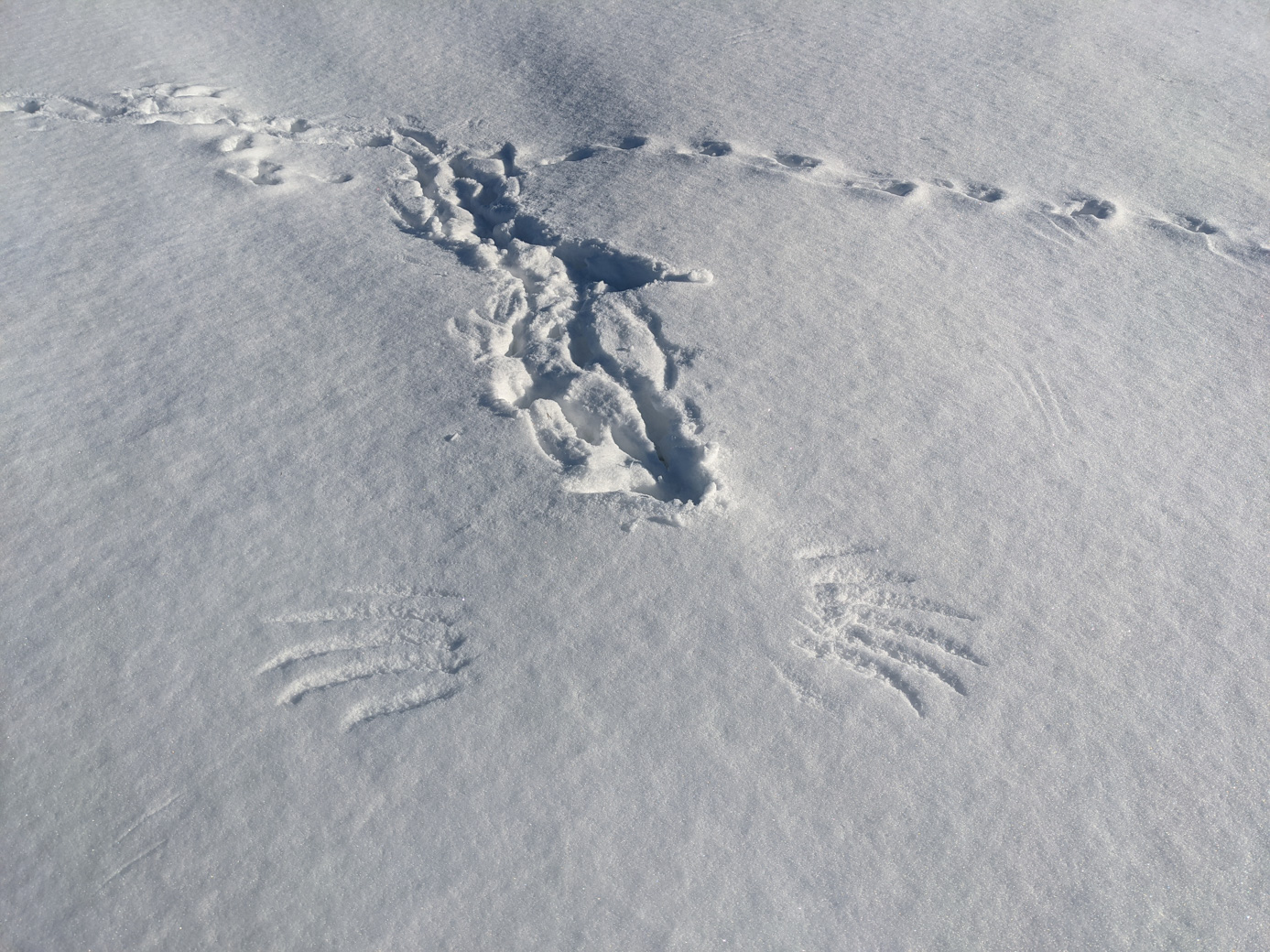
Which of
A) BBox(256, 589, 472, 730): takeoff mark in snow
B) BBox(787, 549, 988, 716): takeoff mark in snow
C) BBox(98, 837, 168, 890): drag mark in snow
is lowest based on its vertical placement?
BBox(98, 837, 168, 890): drag mark in snow

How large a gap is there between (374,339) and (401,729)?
3.05 feet

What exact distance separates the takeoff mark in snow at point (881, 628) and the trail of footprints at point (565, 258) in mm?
266

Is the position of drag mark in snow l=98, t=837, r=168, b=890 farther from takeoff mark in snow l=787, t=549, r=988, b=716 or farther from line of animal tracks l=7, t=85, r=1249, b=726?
takeoff mark in snow l=787, t=549, r=988, b=716

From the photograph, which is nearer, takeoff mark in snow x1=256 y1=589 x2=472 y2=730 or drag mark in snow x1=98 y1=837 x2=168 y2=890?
drag mark in snow x1=98 y1=837 x2=168 y2=890

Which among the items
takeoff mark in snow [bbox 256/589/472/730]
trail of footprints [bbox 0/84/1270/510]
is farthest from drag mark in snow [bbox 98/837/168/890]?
trail of footprints [bbox 0/84/1270/510]

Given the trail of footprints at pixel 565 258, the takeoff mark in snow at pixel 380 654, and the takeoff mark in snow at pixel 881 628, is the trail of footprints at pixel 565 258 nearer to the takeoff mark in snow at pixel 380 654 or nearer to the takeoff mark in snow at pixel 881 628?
the takeoff mark in snow at pixel 881 628

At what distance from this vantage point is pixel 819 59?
2.83 m

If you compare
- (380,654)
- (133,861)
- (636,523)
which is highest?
(636,523)

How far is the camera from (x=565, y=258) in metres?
2.11

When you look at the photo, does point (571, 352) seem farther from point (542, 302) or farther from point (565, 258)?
point (565, 258)

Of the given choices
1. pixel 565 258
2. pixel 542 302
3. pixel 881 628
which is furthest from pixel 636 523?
pixel 565 258

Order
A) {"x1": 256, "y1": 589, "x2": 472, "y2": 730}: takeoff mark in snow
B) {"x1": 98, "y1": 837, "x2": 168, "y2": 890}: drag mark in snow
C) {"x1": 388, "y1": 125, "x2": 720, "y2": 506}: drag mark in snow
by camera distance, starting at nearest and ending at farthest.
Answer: {"x1": 98, "y1": 837, "x2": 168, "y2": 890}: drag mark in snow
{"x1": 256, "y1": 589, "x2": 472, "y2": 730}: takeoff mark in snow
{"x1": 388, "y1": 125, "x2": 720, "y2": 506}: drag mark in snow

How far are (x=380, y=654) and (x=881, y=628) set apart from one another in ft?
2.87

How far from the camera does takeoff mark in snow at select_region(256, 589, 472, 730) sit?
136 cm
